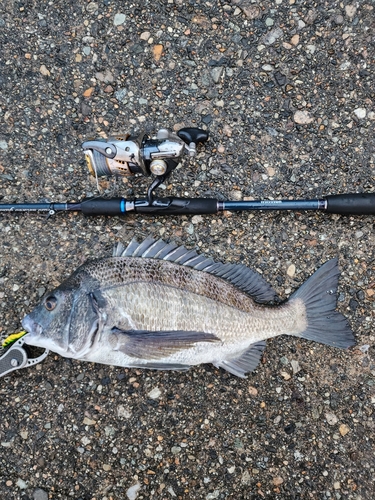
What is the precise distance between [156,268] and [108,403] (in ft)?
3.37

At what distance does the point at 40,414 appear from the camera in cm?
272

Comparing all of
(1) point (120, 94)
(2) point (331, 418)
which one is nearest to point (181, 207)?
(1) point (120, 94)

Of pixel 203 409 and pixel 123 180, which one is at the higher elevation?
pixel 123 180

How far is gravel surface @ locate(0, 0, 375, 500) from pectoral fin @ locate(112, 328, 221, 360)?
0.47 meters

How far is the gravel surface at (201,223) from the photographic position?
267cm

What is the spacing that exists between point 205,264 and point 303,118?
1282 mm

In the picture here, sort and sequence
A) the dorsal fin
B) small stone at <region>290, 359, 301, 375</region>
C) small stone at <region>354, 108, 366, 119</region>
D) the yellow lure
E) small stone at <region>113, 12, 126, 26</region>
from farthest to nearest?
small stone at <region>113, 12, 126, 26</region>, small stone at <region>354, 108, 366, 119</region>, small stone at <region>290, 359, 301, 375</region>, the yellow lure, the dorsal fin

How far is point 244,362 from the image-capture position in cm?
260

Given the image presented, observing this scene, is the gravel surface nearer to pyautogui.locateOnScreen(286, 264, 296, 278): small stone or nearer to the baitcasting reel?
pyautogui.locateOnScreen(286, 264, 296, 278): small stone

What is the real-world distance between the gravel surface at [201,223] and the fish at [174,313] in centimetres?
19

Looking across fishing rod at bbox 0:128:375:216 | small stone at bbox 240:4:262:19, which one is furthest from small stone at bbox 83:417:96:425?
small stone at bbox 240:4:262:19

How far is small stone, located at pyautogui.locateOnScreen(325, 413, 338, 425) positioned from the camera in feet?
8.84

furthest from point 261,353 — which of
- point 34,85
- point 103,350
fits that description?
point 34,85

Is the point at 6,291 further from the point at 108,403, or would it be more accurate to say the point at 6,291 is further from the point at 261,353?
the point at 261,353
